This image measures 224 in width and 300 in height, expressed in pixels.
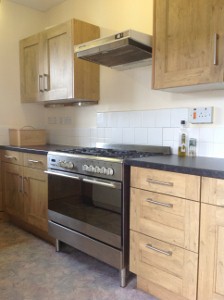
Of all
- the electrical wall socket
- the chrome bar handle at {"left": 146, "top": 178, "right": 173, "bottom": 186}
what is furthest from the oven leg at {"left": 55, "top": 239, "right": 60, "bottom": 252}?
the electrical wall socket

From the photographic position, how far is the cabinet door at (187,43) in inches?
60.6

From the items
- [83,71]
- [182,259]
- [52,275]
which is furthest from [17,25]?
[182,259]

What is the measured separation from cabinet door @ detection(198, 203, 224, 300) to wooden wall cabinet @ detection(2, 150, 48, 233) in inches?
56.1

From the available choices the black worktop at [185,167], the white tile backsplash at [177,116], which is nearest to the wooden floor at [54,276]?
the black worktop at [185,167]

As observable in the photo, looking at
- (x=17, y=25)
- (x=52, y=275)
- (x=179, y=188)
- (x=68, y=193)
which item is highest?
(x=17, y=25)

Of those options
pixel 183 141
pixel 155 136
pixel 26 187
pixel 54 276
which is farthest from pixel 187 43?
pixel 26 187

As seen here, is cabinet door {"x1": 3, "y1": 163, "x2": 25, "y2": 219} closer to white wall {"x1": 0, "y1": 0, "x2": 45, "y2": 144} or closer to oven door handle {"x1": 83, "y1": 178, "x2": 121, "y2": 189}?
white wall {"x1": 0, "y1": 0, "x2": 45, "y2": 144}

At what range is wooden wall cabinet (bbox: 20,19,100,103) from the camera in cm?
250

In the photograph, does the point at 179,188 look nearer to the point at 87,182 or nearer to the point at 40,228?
the point at 87,182

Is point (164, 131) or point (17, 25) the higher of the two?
point (17, 25)

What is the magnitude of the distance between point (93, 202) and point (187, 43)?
123 cm

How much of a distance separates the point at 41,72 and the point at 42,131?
26.5 inches

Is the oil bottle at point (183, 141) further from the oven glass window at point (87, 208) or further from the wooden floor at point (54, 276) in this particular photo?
the wooden floor at point (54, 276)

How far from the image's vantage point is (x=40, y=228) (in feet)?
8.08
